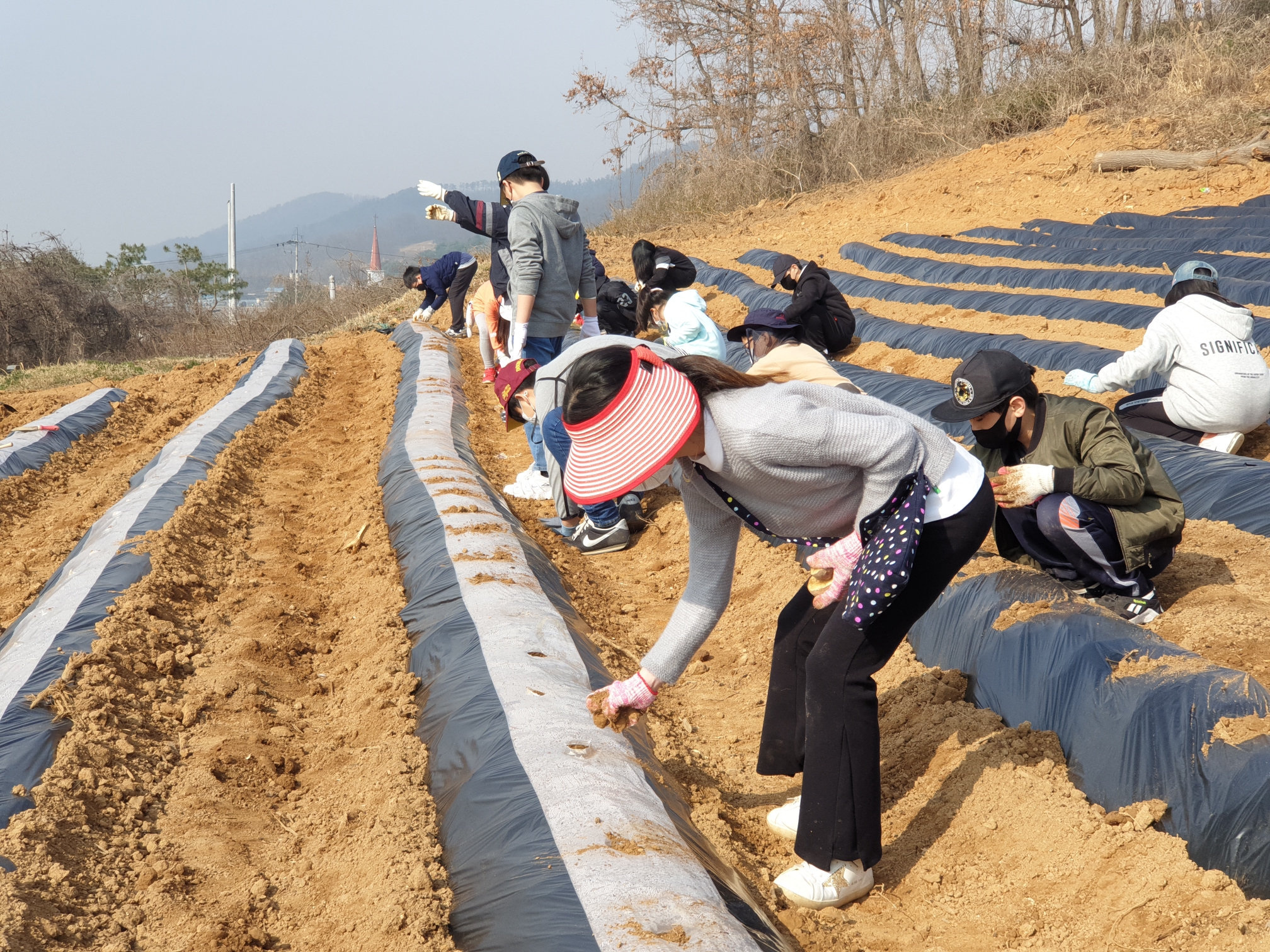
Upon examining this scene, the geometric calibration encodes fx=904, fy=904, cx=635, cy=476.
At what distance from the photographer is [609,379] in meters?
1.71

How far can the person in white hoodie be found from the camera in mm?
4207

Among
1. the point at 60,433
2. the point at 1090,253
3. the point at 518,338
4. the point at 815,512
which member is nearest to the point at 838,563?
the point at 815,512

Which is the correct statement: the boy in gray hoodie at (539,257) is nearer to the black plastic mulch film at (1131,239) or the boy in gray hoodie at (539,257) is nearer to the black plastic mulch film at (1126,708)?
the black plastic mulch film at (1126,708)

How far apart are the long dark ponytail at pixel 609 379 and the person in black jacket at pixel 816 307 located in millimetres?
5034

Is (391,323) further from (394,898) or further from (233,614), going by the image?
(394,898)

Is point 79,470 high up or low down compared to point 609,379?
down

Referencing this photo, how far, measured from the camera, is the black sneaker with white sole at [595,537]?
4.91m

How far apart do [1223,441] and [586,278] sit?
3.31m

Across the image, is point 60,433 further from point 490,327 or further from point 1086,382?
point 1086,382

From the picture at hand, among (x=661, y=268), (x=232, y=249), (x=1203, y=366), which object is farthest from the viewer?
(x=232, y=249)

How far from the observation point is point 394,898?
1972 millimetres

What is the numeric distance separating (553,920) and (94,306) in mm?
19873

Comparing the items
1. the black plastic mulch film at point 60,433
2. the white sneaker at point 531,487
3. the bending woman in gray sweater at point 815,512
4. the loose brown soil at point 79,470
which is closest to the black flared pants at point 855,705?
the bending woman in gray sweater at point 815,512

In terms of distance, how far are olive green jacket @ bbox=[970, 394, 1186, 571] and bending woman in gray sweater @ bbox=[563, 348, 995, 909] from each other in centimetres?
119
